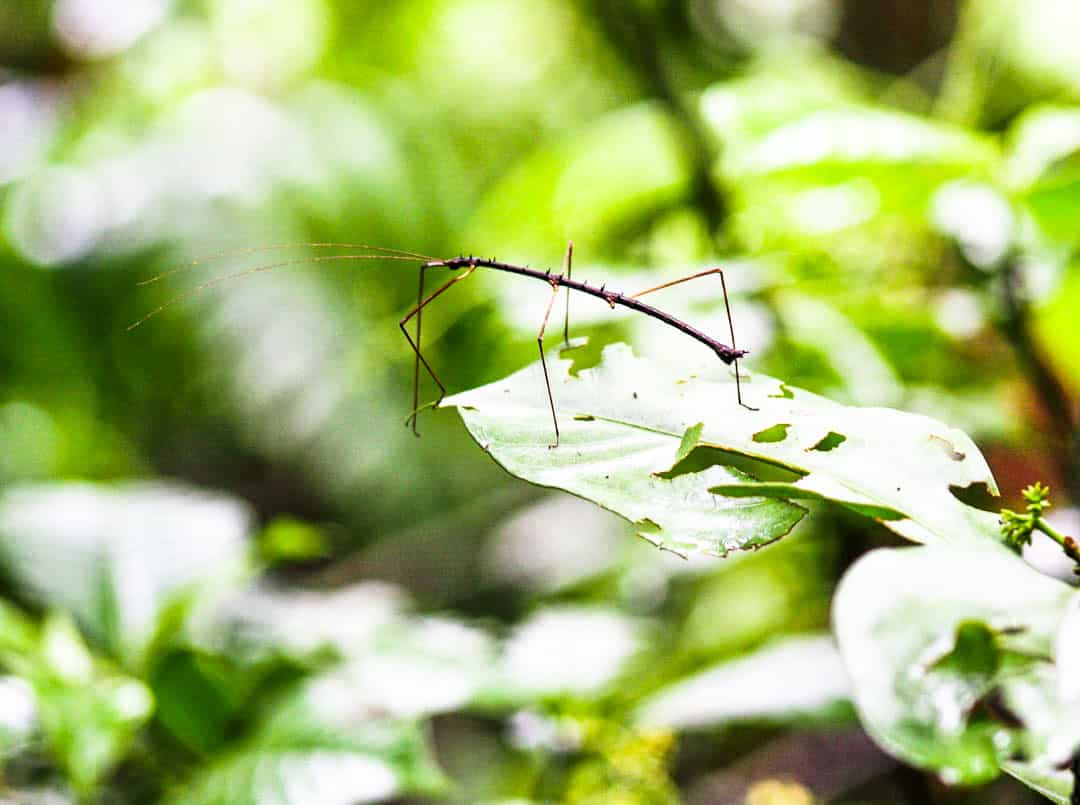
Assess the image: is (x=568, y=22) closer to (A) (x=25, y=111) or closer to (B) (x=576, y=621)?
(A) (x=25, y=111)

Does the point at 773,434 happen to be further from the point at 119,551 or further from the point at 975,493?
the point at 119,551

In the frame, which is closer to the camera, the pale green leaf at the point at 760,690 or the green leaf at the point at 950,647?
the green leaf at the point at 950,647

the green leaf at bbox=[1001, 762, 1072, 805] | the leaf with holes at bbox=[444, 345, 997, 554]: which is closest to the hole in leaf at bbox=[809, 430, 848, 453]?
the leaf with holes at bbox=[444, 345, 997, 554]

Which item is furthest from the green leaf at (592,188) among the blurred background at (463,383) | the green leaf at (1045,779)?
the green leaf at (1045,779)

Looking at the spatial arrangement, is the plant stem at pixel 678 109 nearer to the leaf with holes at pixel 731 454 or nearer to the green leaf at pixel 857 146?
the green leaf at pixel 857 146

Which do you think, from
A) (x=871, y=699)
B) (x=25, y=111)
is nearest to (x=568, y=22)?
(x=25, y=111)

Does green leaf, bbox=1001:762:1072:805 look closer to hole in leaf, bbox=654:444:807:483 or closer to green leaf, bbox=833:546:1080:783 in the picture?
green leaf, bbox=833:546:1080:783

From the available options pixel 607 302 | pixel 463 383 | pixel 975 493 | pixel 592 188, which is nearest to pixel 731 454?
pixel 975 493
